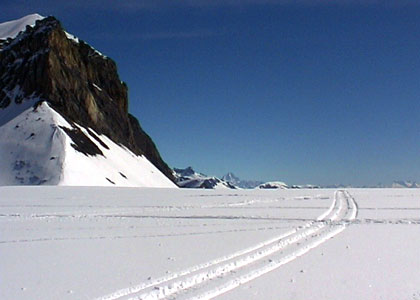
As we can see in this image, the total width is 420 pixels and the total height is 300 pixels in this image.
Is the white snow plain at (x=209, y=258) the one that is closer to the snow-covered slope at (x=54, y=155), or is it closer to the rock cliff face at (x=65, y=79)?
the snow-covered slope at (x=54, y=155)

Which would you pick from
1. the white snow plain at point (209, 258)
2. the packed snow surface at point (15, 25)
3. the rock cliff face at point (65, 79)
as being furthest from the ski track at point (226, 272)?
the packed snow surface at point (15, 25)

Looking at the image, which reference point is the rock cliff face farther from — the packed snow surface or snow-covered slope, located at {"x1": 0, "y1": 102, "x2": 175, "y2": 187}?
the packed snow surface

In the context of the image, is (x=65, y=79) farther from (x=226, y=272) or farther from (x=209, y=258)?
(x=226, y=272)

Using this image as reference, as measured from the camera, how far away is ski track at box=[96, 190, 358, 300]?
21.0ft

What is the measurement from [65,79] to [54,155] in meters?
30.9

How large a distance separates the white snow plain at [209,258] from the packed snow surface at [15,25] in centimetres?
13626

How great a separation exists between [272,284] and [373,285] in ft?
5.57

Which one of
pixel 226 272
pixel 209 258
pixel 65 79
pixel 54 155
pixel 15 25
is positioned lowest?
pixel 226 272

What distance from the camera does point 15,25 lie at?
145m

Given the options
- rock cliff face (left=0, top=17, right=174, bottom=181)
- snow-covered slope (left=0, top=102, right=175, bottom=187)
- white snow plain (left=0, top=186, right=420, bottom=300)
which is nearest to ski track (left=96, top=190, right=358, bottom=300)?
white snow plain (left=0, top=186, right=420, bottom=300)

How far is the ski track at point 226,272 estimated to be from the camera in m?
6.41

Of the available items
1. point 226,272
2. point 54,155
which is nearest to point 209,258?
point 226,272

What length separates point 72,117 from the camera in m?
83.6

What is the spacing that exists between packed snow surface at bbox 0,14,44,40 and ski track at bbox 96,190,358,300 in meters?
140
